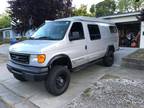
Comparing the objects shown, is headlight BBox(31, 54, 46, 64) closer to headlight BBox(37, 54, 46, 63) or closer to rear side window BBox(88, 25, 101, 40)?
headlight BBox(37, 54, 46, 63)

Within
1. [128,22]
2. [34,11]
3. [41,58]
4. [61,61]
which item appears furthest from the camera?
[128,22]

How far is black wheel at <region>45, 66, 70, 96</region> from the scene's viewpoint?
14.5 ft

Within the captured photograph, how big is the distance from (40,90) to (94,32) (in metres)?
2.95

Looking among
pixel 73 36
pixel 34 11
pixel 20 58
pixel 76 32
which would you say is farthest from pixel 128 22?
pixel 20 58

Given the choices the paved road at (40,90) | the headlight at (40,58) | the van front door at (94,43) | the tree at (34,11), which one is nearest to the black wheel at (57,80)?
the paved road at (40,90)

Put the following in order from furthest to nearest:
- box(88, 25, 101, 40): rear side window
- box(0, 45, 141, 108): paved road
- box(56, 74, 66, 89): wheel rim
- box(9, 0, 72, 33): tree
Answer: box(9, 0, 72, 33): tree < box(88, 25, 101, 40): rear side window < box(56, 74, 66, 89): wheel rim < box(0, 45, 141, 108): paved road

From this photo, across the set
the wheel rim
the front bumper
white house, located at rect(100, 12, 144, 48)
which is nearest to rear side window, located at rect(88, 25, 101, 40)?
the wheel rim

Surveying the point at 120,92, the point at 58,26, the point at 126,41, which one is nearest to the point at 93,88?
the point at 120,92

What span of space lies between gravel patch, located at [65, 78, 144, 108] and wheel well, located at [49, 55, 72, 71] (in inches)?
38.1

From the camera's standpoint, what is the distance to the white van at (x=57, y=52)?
4270 mm

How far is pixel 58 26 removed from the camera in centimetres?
540

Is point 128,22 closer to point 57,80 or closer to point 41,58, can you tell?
point 57,80

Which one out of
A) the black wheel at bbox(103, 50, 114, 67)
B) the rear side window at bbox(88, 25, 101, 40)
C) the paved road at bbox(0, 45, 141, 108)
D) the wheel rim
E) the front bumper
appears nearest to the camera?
the front bumper

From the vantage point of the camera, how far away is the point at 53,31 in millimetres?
A: 5305
